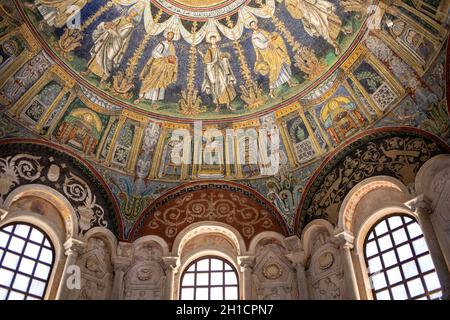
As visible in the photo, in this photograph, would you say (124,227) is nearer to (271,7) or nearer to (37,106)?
(37,106)

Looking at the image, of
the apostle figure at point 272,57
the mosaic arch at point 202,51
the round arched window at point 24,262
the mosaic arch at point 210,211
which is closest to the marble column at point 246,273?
the mosaic arch at point 210,211

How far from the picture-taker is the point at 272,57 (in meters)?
14.6

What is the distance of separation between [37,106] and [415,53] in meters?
9.67

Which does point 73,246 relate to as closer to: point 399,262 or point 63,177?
point 63,177

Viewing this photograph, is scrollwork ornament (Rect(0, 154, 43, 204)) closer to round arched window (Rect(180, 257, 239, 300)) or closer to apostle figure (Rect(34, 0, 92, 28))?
apostle figure (Rect(34, 0, 92, 28))

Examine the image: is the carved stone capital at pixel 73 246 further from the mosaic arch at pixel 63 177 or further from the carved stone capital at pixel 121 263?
the carved stone capital at pixel 121 263

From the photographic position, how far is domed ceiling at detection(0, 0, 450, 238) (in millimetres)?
12445

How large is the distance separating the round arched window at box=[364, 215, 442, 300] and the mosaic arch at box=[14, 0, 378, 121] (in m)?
4.58

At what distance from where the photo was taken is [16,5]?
40.3ft

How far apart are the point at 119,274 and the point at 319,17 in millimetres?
8555

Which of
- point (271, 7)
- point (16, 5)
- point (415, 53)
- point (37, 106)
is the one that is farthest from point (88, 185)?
point (415, 53)
